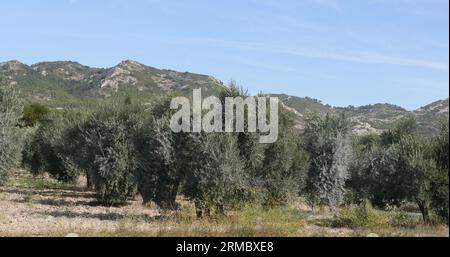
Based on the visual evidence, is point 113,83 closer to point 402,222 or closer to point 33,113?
point 33,113

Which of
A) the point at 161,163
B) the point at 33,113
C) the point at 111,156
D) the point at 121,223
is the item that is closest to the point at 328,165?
the point at 161,163

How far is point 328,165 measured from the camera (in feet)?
86.1

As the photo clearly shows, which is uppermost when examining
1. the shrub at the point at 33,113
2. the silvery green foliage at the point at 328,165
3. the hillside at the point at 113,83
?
the hillside at the point at 113,83

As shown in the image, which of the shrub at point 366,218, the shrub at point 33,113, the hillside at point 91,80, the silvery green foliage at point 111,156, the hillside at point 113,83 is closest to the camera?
the shrub at point 366,218

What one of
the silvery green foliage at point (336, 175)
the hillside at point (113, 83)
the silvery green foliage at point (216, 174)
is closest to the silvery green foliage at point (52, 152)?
the silvery green foliage at point (216, 174)

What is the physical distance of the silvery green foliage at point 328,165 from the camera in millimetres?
26156

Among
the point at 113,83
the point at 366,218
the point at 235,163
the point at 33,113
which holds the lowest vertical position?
the point at 366,218

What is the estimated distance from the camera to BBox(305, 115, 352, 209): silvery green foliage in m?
26.2

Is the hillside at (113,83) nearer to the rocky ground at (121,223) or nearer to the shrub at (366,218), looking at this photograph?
the rocky ground at (121,223)

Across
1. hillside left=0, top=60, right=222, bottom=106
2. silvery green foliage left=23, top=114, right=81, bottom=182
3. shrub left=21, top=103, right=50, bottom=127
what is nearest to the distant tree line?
silvery green foliage left=23, top=114, right=81, bottom=182

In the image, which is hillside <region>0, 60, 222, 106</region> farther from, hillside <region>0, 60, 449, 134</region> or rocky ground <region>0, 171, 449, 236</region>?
rocky ground <region>0, 171, 449, 236</region>

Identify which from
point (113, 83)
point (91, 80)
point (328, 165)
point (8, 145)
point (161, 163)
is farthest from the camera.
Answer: point (91, 80)
